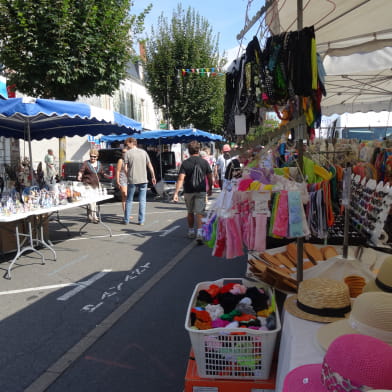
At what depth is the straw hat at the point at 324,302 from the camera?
2.04 m

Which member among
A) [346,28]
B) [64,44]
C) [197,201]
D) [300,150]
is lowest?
[197,201]

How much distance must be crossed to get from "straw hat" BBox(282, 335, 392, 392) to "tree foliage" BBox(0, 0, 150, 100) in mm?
10897

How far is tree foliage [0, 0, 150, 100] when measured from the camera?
982 centimetres

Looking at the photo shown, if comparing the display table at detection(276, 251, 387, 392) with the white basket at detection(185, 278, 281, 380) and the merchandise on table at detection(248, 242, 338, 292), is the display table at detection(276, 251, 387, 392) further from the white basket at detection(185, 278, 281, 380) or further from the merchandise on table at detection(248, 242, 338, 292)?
the merchandise on table at detection(248, 242, 338, 292)

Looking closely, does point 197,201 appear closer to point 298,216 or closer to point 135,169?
point 135,169

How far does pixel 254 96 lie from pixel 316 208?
3.13 feet

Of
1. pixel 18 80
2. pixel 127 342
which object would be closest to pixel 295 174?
pixel 127 342

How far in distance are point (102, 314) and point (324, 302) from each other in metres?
2.52

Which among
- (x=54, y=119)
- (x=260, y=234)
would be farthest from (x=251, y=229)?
(x=54, y=119)

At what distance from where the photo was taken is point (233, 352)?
7.06 ft

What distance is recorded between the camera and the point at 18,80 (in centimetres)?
1115

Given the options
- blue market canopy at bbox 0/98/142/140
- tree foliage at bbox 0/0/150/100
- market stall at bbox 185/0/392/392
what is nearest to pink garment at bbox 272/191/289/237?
market stall at bbox 185/0/392/392

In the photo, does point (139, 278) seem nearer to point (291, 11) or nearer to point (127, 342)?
point (127, 342)

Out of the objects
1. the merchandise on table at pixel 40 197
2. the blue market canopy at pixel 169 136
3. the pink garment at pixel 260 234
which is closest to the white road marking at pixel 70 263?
the merchandise on table at pixel 40 197
